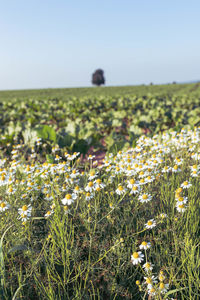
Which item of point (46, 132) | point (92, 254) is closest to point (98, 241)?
point (92, 254)

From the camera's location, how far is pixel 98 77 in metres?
81.6

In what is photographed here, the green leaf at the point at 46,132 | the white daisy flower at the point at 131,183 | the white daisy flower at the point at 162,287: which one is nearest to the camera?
the white daisy flower at the point at 162,287

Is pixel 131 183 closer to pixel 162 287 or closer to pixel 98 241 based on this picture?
pixel 98 241

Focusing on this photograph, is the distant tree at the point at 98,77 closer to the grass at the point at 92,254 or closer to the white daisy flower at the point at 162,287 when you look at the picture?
the grass at the point at 92,254

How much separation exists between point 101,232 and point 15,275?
756mm

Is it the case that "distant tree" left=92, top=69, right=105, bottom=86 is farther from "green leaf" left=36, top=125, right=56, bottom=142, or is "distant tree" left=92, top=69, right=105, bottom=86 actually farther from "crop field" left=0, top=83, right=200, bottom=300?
"crop field" left=0, top=83, right=200, bottom=300

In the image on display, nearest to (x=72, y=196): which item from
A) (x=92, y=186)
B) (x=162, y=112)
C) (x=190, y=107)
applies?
(x=92, y=186)

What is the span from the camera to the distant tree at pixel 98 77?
81.6m

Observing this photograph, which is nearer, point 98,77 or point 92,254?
point 92,254

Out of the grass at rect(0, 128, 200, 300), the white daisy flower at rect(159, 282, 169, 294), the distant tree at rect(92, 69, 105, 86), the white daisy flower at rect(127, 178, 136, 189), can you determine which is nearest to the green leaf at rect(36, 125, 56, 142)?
the grass at rect(0, 128, 200, 300)

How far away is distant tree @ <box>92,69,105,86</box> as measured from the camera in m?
A: 81.6

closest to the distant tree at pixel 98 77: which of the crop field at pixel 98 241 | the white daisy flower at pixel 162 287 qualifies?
the crop field at pixel 98 241

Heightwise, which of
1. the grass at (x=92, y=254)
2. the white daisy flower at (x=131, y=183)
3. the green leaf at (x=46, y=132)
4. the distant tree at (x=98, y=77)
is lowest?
the grass at (x=92, y=254)

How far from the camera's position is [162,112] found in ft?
31.1
